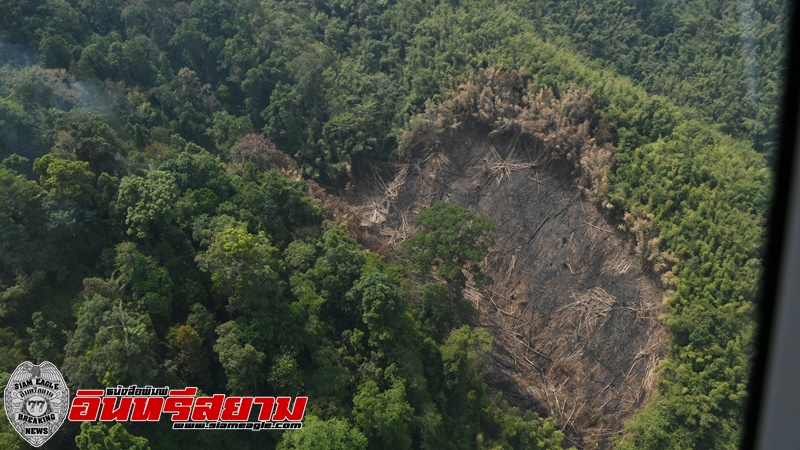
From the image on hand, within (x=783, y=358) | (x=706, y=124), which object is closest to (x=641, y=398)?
(x=706, y=124)

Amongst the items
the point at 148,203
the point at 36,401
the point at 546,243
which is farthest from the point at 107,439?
the point at 546,243

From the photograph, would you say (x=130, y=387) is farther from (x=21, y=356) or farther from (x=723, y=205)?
(x=723, y=205)

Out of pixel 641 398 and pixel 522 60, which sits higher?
pixel 522 60

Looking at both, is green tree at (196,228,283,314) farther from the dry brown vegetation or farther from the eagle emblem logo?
the dry brown vegetation

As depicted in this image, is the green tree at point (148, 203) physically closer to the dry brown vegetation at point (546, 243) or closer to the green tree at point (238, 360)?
the green tree at point (238, 360)

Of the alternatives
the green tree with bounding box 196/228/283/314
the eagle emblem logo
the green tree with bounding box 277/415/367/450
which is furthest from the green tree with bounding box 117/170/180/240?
the green tree with bounding box 277/415/367/450

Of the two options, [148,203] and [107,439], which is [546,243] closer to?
[148,203]

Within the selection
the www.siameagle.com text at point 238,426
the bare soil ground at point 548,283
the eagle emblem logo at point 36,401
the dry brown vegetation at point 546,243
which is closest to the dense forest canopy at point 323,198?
the www.siameagle.com text at point 238,426
